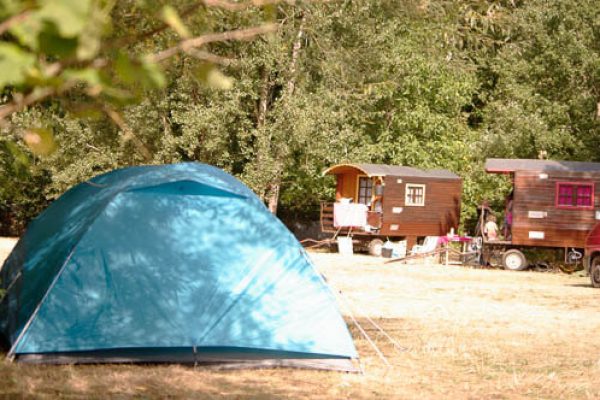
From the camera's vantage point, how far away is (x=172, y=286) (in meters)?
8.26

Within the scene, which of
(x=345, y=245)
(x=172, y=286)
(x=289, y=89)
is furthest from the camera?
(x=289, y=89)

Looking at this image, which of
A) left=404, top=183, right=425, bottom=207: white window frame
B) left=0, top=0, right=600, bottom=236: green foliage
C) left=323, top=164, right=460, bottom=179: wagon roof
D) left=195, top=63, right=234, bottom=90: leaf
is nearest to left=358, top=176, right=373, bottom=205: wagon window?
left=323, top=164, right=460, bottom=179: wagon roof

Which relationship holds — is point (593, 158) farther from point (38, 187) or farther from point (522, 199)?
point (38, 187)

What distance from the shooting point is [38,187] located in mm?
34500

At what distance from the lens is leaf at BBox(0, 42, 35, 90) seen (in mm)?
1749

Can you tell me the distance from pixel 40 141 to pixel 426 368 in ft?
21.5

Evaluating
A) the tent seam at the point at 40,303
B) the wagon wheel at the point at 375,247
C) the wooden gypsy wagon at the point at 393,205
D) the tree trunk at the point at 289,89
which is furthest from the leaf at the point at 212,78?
the wagon wheel at the point at 375,247

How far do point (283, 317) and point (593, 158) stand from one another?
929 inches

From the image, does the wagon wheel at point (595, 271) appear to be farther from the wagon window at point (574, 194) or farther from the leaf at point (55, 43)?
the leaf at point (55, 43)

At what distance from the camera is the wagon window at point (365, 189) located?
31.2 metres

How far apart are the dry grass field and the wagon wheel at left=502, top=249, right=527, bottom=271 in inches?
371

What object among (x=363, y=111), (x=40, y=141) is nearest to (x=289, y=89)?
(x=363, y=111)

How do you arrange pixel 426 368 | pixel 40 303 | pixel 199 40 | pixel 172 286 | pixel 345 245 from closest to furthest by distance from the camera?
1. pixel 199 40
2. pixel 40 303
3. pixel 172 286
4. pixel 426 368
5. pixel 345 245

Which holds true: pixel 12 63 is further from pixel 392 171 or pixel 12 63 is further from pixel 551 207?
pixel 392 171
